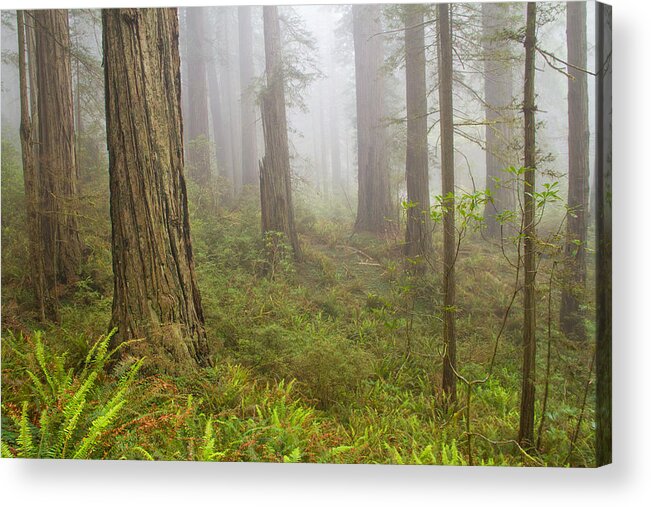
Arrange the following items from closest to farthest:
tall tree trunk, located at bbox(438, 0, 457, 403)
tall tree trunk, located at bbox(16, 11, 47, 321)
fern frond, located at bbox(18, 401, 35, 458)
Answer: fern frond, located at bbox(18, 401, 35, 458)
tall tree trunk, located at bbox(438, 0, 457, 403)
tall tree trunk, located at bbox(16, 11, 47, 321)

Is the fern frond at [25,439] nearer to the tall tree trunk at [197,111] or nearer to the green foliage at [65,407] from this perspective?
the green foliage at [65,407]

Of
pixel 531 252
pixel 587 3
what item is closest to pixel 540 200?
pixel 531 252

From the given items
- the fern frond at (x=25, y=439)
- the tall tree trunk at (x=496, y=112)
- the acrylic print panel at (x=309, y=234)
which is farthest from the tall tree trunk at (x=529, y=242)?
the fern frond at (x=25, y=439)

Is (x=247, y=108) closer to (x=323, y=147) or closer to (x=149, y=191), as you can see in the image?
(x=323, y=147)

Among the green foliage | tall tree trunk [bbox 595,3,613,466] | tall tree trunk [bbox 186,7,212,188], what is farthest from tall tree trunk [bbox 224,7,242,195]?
tall tree trunk [bbox 595,3,613,466]

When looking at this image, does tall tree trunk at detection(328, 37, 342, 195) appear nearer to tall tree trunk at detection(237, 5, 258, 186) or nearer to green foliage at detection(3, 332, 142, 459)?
tall tree trunk at detection(237, 5, 258, 186)

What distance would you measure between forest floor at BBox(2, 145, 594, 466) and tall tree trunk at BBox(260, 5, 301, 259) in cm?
13

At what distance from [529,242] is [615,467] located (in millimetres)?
1747

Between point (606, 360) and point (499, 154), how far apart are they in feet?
5.51

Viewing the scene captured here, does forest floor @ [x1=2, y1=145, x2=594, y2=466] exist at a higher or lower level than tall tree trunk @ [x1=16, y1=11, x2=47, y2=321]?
lower

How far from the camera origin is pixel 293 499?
308cm

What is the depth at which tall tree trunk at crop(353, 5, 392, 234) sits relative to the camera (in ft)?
10.8

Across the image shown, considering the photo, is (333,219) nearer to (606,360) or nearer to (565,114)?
(565,114)

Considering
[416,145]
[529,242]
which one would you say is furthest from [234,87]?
[529,242]
